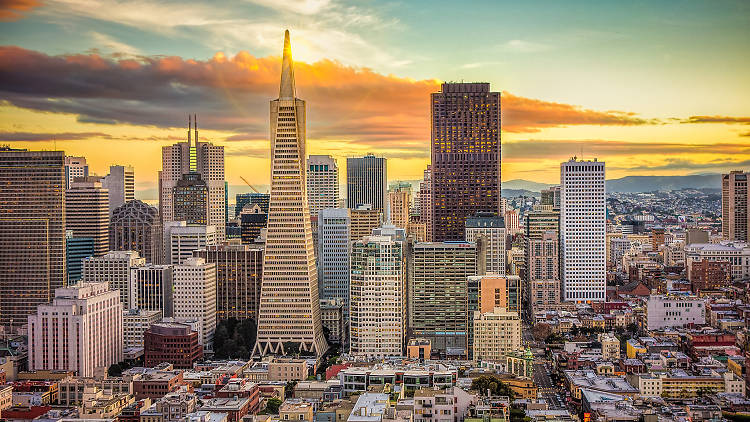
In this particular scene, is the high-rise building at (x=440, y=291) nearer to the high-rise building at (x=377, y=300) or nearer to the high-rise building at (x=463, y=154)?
the high-rise building at (x=377, y=300)

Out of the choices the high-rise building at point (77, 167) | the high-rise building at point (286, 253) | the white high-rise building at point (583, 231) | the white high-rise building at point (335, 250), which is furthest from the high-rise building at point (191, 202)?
the white high-rise building at point (583, 231)

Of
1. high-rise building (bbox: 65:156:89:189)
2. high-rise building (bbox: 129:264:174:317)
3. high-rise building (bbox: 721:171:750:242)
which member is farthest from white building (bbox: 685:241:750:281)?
high-rise building (bbox: 65:156:89:189)

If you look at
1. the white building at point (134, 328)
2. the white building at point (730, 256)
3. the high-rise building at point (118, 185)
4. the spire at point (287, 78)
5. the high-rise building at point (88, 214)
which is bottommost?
the white building at point (134, 328)

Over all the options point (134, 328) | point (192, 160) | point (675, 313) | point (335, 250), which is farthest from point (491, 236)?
point (192, 160)

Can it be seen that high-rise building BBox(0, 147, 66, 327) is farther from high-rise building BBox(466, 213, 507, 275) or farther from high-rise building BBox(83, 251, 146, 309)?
high-rise building BBox(466, 213, 507, 275)

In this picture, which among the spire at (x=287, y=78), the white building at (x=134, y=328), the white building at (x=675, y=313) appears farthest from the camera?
the white building at (x=675, y=313)

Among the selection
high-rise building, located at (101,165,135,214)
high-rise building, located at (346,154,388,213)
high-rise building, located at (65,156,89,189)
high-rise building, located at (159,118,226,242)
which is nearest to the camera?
high-rise building, located at (101,165,135,214)

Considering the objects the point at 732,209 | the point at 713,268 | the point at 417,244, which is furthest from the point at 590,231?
the point at 417,244
